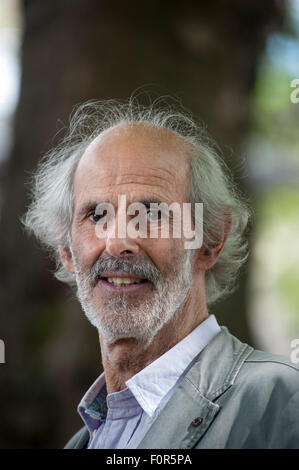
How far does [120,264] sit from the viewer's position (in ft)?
6.95

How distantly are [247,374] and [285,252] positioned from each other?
917 centimetres

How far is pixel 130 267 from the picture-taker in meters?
2.11

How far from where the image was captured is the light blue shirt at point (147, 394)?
2092 mm

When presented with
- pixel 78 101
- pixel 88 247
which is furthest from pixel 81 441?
pixel 78 101

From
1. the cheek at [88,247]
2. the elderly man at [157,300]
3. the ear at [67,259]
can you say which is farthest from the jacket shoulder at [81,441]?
the cheek at [88,247]

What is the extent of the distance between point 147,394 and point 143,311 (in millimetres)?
290

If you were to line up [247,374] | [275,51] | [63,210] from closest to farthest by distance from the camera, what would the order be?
[247,374] < [63,210] < [275,51]

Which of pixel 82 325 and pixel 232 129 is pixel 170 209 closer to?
pixel 82 325

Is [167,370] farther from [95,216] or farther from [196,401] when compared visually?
[95,216]

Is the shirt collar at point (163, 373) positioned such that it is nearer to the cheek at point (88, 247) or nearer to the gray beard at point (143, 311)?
the gray beard at point (143, 311)

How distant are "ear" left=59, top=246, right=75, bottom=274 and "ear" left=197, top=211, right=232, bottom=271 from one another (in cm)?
58

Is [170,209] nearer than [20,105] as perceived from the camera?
Yes
